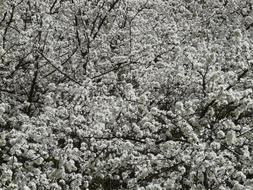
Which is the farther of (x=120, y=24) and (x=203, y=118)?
(x=120, y=24)

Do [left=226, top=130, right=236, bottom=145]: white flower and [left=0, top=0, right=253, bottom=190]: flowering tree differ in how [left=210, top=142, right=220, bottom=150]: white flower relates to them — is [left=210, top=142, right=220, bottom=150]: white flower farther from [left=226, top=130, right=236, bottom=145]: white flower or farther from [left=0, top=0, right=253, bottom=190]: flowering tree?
[left=226, top=130, right=236, bottom=145]: white flower

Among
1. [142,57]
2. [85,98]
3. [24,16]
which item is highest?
[24,16]

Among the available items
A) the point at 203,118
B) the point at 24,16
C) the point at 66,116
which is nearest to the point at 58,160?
the point at 66,116

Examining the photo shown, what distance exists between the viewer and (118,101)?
32.0ft

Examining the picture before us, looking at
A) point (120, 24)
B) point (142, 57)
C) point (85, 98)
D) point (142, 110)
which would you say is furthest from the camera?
point (120, 24)

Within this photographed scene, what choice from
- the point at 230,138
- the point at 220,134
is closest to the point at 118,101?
the point at 220,134

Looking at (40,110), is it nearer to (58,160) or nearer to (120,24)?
(58,160)

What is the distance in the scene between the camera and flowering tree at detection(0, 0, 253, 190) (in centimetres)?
781

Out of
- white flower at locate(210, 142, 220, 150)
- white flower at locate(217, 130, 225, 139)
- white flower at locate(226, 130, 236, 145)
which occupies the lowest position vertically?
white flower at locate(210, 142, 220, 150)

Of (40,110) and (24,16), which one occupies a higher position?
(24,16)

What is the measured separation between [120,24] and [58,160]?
620 cm

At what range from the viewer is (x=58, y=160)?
8305mm

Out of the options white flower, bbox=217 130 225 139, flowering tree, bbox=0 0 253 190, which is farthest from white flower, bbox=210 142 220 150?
white flower, bbox=217 130 225 139

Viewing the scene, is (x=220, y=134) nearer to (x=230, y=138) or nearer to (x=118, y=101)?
(x=230, y=138)
